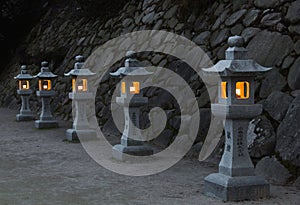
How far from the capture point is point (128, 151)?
8008mm

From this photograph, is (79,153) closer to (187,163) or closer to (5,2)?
(187,163)

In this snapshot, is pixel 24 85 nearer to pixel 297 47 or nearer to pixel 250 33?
pixel 250 33

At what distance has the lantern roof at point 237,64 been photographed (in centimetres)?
540

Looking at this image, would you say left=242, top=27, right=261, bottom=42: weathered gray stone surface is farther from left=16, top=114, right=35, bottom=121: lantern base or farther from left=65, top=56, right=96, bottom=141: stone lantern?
left=16, top=114, right=35, bottom=121: lantern base

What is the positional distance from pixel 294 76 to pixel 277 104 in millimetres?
541

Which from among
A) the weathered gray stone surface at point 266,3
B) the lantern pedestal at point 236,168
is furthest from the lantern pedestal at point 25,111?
the lantern pedestal at point 236,168

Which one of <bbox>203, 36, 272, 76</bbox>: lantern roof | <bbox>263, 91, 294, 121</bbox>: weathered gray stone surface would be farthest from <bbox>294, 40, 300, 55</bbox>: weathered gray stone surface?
<bbox>203, 36, 272, 76</bbox>: lantern roof

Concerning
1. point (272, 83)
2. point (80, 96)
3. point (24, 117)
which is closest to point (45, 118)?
point (24, 117)

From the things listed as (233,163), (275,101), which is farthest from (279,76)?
(233,163)

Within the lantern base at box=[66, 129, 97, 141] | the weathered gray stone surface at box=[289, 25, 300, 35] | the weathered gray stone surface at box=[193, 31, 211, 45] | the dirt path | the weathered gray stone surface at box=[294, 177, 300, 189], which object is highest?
the weathered gray stone surface at box=[193, 31, 211, 45]

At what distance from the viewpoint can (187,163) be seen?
772 cm

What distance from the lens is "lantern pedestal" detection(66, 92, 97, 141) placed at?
10.5 m

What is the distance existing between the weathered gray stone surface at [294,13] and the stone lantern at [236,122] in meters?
2.73

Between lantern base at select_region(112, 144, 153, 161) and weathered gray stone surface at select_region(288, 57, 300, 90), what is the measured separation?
2.80 metres
